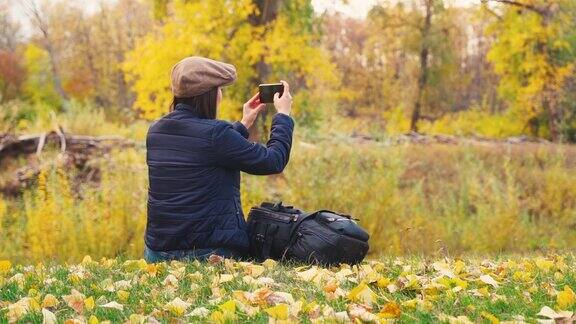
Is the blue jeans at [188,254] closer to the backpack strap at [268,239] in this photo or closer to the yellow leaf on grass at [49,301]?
the backpack strap at [268,239]

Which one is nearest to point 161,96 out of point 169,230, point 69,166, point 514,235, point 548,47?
point 69,166

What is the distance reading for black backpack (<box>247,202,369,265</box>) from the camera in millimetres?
3939

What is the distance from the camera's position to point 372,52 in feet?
134

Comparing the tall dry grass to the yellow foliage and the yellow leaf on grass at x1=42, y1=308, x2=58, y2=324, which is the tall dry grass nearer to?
the yellow leaf on grass at x1=42, y1=308, x2=58, y2=324

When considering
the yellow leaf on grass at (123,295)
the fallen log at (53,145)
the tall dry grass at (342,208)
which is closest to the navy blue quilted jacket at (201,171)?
the yellow leaf on grass at (123,295)

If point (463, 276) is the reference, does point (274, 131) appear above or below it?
above

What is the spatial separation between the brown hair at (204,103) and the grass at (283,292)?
82cm

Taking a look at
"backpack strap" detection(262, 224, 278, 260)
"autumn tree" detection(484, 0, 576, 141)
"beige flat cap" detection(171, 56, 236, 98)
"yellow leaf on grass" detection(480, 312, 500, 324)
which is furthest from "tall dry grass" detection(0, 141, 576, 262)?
"autumn tree" detection(484, 0, 576, 141)

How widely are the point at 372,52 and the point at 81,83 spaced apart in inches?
631

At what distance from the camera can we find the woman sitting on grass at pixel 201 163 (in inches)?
153

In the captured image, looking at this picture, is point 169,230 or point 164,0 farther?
point 164,0

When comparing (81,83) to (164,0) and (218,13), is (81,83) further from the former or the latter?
(218,13)

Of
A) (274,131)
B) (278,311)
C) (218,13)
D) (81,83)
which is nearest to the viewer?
(278,311)

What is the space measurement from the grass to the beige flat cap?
3.09 feet
